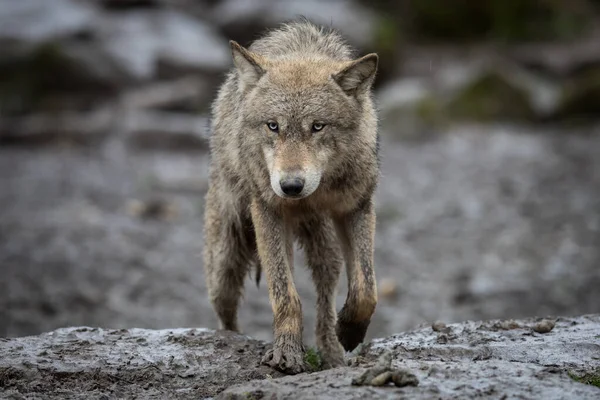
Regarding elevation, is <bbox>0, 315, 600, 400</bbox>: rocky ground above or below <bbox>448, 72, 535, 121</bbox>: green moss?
below

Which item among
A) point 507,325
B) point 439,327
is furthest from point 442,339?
point 507,325

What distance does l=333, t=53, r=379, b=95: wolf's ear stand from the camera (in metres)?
4.99

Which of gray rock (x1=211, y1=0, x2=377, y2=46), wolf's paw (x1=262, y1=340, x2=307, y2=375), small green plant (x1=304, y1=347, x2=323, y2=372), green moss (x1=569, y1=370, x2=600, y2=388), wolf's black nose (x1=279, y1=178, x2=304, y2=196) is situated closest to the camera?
green moss (x1=569, y1=370, x2=600, y2=388)

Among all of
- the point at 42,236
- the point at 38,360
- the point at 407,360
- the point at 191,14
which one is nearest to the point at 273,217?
the point at 407,360

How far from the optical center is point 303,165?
462cm

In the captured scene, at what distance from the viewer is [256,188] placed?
5.08 m

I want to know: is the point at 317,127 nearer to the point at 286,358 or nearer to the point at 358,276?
the point at 358,276

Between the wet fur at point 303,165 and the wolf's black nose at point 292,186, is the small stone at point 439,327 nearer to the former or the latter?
the wet fur at point 303,165

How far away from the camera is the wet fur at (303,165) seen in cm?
484

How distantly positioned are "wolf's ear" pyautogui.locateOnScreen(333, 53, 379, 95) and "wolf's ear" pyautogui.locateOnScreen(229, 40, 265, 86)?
53 centimetres

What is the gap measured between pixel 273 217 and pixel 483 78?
1136 cm

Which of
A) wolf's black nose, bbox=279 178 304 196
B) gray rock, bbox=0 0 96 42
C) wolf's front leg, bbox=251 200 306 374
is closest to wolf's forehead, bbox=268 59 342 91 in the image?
wolf's black nose, bbox=279 178 304 196

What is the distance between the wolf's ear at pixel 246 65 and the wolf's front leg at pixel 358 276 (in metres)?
1.11

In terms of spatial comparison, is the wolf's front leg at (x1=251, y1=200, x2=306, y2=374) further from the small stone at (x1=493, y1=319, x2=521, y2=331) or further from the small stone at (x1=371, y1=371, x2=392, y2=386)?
the small stone at (x1=493, y1=319, x2=521, y2=331)
